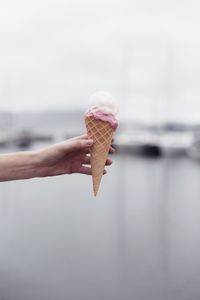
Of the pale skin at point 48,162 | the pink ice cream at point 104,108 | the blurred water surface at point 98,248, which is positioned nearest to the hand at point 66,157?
the pale skin at point 48,162

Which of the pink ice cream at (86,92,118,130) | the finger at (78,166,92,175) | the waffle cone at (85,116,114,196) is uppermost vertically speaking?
the pink ice cream at (86,92,118,130)

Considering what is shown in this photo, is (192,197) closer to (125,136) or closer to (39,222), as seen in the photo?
(39,222)

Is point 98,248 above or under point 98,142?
under

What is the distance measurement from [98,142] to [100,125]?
0.47 ft

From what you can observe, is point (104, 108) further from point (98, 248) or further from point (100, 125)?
point (98, 248)

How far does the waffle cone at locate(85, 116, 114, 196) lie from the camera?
112 inches

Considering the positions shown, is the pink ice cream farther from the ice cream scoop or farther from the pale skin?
the pale skin

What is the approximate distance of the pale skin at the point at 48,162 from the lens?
9.10 ft

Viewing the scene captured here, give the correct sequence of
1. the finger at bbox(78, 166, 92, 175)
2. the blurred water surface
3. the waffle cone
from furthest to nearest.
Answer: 1. the blurred water surface
2. the finger at bbox(78, 166, 92, 175)
3. the waffle cone

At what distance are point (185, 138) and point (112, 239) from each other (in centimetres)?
3544

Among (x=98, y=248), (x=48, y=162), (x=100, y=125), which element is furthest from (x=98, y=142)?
(x=98, y=248)

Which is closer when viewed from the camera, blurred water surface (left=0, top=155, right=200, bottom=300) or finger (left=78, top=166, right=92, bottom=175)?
finger (left=78, top=166, right=92, bottom=175)

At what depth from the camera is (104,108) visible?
2.77m

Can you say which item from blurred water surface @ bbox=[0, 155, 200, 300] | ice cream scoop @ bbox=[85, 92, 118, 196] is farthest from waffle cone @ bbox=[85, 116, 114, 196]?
blurred water surface @ bbox=[0, 155, 200, 300]
